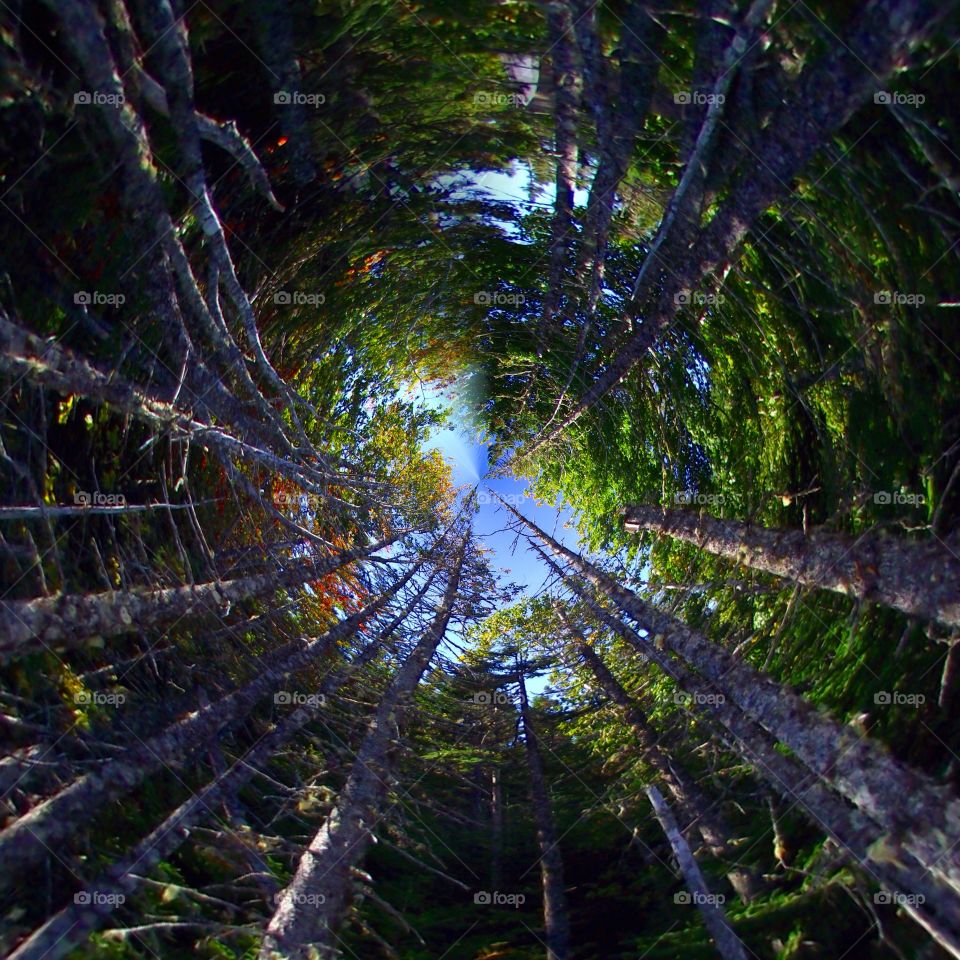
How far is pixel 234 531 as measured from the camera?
975 cm

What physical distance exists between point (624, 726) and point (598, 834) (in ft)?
8.07

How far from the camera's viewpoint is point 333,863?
15.1 ft

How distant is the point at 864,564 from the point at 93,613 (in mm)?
6523

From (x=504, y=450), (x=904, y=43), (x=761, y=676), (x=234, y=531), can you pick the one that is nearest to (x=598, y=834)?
(x=761, y=676)

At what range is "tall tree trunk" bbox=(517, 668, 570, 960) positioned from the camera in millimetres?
5023

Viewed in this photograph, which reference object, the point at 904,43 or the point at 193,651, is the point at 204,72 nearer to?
the point at 904,43

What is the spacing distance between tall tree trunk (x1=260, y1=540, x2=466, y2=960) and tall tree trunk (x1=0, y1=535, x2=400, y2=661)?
2547mm

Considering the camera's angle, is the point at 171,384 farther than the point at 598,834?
No

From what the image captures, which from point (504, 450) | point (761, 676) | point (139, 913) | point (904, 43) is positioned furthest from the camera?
point (504, 450)

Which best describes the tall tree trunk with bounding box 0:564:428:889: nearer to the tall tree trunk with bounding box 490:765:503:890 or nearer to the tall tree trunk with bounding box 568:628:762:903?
the tall tree trunk with bounding box 490:765:503:890

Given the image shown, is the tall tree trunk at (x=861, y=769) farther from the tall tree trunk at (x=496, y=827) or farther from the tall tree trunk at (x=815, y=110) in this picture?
the tall tree trunk at (x=815, y=110)

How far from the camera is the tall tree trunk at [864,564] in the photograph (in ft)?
12.8

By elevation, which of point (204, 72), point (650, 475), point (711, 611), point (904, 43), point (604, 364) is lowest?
point (711, 611)

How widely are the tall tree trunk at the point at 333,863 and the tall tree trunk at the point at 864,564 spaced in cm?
470
